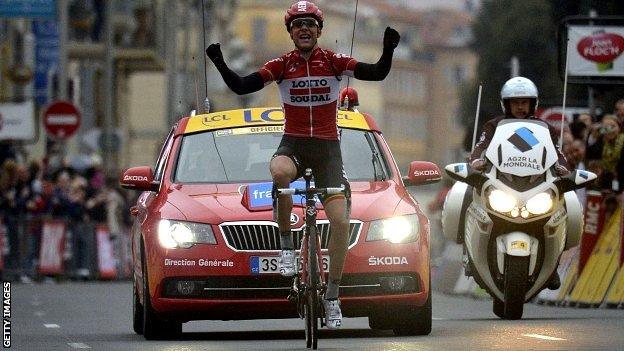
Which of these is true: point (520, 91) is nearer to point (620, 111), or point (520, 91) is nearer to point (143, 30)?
point (620, 111)

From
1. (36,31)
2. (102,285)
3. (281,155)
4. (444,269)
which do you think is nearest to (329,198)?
(281,155)

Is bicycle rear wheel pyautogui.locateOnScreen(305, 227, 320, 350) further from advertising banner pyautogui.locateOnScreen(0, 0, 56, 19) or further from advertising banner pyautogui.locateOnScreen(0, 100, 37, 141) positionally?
advertising banner pyautogui.locateOnScreen(0, 0, 56, 19)

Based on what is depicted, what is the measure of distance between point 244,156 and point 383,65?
2798mm

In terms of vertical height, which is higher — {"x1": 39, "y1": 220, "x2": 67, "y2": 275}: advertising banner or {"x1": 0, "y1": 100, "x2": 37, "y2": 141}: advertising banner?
{"x1": 0, "y1": 100, "x2": 37, "y2": 141}: advertising banner

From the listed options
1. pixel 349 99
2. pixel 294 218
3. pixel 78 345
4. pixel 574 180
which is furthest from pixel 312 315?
pixel 574 180

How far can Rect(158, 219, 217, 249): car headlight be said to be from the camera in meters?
15.1

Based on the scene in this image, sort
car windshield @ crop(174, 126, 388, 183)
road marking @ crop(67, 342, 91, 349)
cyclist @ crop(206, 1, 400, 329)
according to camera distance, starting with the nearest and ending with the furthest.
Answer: cyclist @ crop(206, 1, 400, 329) < road marking @ crop(67, 342, 91, 349) < car windshield @ crop(174, 126, 388, 183)

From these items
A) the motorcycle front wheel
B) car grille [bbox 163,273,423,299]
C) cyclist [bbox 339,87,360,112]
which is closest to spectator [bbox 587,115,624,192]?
the motorcycle front wheel

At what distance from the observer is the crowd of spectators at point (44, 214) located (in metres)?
35.6

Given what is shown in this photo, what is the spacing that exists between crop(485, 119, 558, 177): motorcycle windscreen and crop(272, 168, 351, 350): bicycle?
13.1 ft

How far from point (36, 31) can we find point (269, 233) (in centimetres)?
3978

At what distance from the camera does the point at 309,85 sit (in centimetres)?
1403

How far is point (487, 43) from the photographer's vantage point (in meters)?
109

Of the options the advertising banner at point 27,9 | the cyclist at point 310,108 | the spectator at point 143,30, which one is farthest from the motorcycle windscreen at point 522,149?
the spectator at point 143,30
